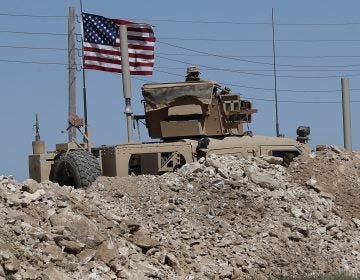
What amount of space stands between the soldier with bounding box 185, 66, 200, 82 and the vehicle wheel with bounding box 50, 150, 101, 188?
12.2 ft

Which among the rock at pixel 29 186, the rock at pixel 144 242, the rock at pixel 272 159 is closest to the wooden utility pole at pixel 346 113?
the rock at pixel 272 159

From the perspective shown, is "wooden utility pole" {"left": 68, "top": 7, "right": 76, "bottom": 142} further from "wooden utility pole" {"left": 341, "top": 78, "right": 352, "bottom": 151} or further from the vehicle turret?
the vehicle turret

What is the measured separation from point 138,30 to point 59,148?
340 inches

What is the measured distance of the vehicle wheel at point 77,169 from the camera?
1656 cm

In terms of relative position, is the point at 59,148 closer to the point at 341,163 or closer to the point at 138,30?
the point at 341,163

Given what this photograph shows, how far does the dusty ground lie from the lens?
11914 mm

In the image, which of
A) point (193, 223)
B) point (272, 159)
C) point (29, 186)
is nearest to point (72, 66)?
point (272, 159)

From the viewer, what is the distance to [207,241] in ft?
47.4

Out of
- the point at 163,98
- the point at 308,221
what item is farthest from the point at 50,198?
the point at 163,98

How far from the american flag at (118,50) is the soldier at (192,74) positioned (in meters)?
6.02

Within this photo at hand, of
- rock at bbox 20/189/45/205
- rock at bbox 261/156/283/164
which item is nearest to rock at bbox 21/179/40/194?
rock at bbox 20/189/45/205

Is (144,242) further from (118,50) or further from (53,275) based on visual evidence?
(118,50)

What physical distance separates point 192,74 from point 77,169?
4.45m

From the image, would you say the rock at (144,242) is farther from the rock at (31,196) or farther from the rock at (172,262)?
the rock at (31,196)
